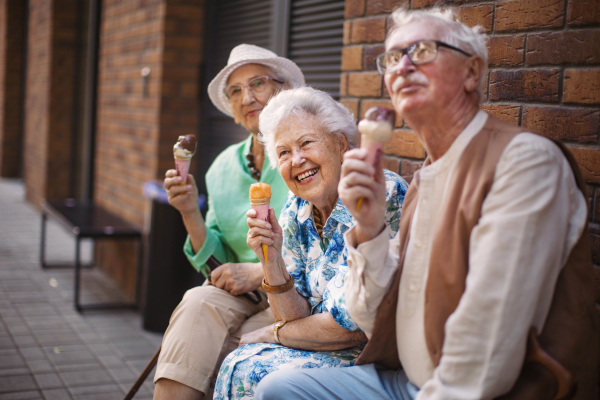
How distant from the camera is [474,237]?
4.80ft

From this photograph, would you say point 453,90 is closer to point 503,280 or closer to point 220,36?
point 503,280

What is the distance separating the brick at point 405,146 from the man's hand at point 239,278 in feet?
2.59

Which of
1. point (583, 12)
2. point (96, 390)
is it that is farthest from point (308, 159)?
point (96, 390)

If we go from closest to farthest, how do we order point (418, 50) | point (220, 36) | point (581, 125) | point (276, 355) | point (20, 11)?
point (418, 50) < point (581, 125) < point (276, 355) < point (220, 36) < point (20, 11)

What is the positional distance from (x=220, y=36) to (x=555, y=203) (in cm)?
391

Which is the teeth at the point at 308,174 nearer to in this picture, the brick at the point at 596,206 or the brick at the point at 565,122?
the brick at the point at 565,122

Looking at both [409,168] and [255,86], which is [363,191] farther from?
[255,86]

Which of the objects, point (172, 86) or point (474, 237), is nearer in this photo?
point (474, 237)

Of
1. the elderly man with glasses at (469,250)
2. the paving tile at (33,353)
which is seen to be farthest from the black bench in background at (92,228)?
the elderly man with glasses at (469,250)

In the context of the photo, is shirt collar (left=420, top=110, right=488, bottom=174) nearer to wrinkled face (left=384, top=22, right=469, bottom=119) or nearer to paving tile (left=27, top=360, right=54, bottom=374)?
wrinkled face (left=384, top=22, right=469, bottom=119)

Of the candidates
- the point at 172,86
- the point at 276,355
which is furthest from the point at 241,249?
the point at 172,86

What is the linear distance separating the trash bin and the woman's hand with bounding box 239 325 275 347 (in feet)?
6.32

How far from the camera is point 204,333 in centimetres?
Result: 254

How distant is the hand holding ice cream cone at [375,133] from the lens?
Result: 5.28 feet
